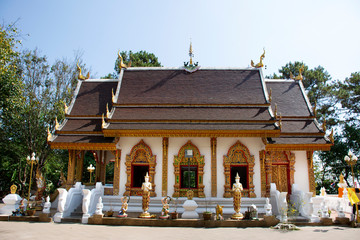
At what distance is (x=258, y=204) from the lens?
35.1 ft

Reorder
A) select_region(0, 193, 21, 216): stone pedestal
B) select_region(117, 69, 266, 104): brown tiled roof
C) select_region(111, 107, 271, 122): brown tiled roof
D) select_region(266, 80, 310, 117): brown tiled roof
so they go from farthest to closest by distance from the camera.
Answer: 1. select_region(117, 69, 266, 104): brown tiled roof
2. select_region(266, 80, 310, 117): brown tiled roof
3. select_region(111, 107, 271, 122): brown tiled roof
4. select_region(0, 193, 21, 216): stone pedestal

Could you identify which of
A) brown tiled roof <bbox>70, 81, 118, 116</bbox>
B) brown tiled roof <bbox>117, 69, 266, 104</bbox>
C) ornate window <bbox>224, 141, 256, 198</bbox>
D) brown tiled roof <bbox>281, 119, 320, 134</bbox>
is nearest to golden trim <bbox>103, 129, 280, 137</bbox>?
ornate window <bbox>224, 141, 256, 198</bbox>

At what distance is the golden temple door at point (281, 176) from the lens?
1152cm

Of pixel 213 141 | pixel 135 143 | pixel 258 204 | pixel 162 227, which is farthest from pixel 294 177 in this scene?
pixel 135 143

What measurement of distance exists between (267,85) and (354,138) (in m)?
10.3

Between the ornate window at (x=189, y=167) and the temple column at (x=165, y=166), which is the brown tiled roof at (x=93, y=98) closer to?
the temple column at (x=165, y=166)

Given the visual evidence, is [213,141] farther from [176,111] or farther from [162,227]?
[162,227]

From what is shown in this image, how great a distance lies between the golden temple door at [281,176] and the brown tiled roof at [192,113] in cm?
211

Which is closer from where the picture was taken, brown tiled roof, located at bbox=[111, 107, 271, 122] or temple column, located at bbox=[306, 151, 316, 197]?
temple column, located at bbox=[306, 151, 316, 197]

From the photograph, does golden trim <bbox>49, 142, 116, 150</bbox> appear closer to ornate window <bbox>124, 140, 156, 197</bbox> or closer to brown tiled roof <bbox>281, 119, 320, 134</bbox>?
ornate window <bbox>124, 140, 156, 197</bbox>

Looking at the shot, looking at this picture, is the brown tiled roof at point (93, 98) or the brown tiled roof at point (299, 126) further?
the brown tiled roof at point (93, 98)

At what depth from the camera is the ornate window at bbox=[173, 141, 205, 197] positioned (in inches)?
435

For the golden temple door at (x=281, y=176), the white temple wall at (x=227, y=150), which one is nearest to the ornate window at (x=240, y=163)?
the white temple wall at (x=227, y=150)

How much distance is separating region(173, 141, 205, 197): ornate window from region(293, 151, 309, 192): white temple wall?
3.88 metres
